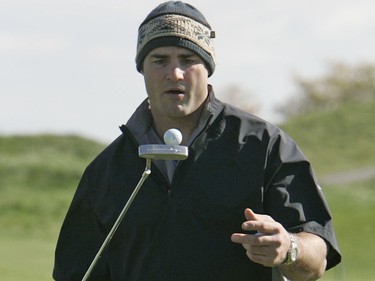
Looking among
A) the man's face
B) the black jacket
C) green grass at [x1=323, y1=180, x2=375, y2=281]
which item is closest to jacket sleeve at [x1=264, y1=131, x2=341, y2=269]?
the black jacket

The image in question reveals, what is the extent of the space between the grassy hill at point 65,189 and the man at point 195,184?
35.0ft

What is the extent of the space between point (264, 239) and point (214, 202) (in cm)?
58

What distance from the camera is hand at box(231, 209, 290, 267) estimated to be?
4.01 meters

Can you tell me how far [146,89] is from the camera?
4.82 meters

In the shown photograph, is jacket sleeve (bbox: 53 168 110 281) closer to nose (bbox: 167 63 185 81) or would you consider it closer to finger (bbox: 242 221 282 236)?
nose (bbox: 167 63 185 81)

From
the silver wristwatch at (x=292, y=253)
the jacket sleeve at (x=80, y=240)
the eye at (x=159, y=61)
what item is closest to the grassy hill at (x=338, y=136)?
the jacket sleeve at (x=80, y=240)

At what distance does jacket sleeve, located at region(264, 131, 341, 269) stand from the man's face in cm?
35

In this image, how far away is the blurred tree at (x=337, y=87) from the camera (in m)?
74.9

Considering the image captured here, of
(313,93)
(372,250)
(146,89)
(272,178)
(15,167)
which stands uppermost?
(313,93)

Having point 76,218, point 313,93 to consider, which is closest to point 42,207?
point 76,218

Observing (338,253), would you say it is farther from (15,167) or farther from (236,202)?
(15,167)

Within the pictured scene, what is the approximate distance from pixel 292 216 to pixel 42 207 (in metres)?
23.8

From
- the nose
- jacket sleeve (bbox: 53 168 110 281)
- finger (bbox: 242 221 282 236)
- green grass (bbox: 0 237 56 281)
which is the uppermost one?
green grass (bbox: 0 237 56 281)

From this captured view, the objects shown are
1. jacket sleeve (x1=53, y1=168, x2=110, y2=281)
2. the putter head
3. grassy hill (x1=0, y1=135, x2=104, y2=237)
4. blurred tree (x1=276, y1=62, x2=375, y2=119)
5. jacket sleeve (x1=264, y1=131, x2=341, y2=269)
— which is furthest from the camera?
blurred tree (x1=276, y1=62, x2=375, y2=119)
